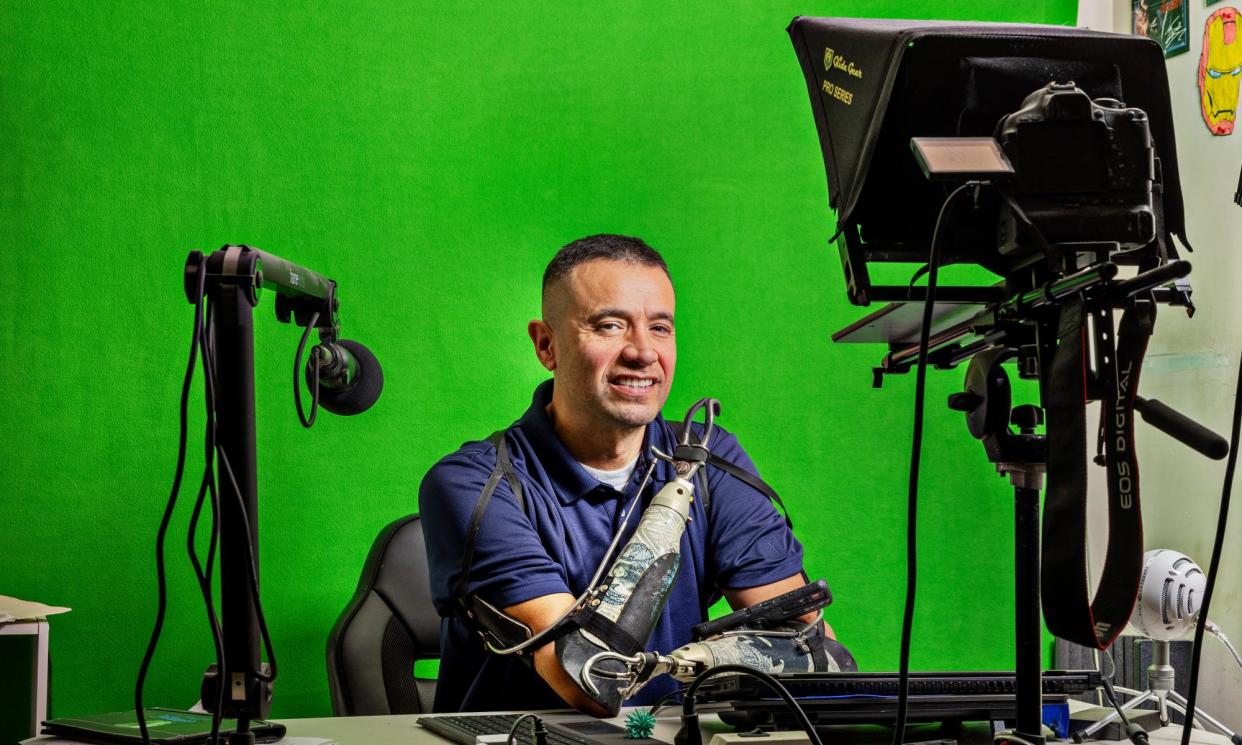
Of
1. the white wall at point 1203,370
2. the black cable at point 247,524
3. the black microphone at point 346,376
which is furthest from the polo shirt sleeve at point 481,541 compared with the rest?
the white wall at point 1203,370

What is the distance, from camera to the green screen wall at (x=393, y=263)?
2.35 metres

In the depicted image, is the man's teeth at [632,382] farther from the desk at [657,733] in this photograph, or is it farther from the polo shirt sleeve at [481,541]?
the desk at [657,733]

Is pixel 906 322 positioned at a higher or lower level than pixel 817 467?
higher

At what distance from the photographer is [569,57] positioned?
262cm

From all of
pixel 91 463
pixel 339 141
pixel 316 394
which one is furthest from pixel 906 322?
pixel 91 463

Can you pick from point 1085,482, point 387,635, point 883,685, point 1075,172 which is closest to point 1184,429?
point 1085,482

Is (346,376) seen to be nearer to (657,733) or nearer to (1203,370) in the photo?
(657,733)

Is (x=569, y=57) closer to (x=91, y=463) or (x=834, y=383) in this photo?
Result: (x=834, y=383)

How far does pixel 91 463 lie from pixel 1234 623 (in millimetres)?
2308

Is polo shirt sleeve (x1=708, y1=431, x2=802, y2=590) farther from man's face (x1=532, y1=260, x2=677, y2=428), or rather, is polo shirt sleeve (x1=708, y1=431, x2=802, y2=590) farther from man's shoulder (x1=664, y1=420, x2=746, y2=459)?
man's face (x1=532, y1=260, x2=677, y2=428)

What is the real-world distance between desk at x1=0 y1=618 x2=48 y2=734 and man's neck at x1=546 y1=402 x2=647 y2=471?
94cm

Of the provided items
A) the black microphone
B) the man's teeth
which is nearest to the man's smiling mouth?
the man's teeth

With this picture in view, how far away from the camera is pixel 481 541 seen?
5.17 feet

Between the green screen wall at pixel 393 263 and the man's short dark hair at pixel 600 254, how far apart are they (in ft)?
2.10
